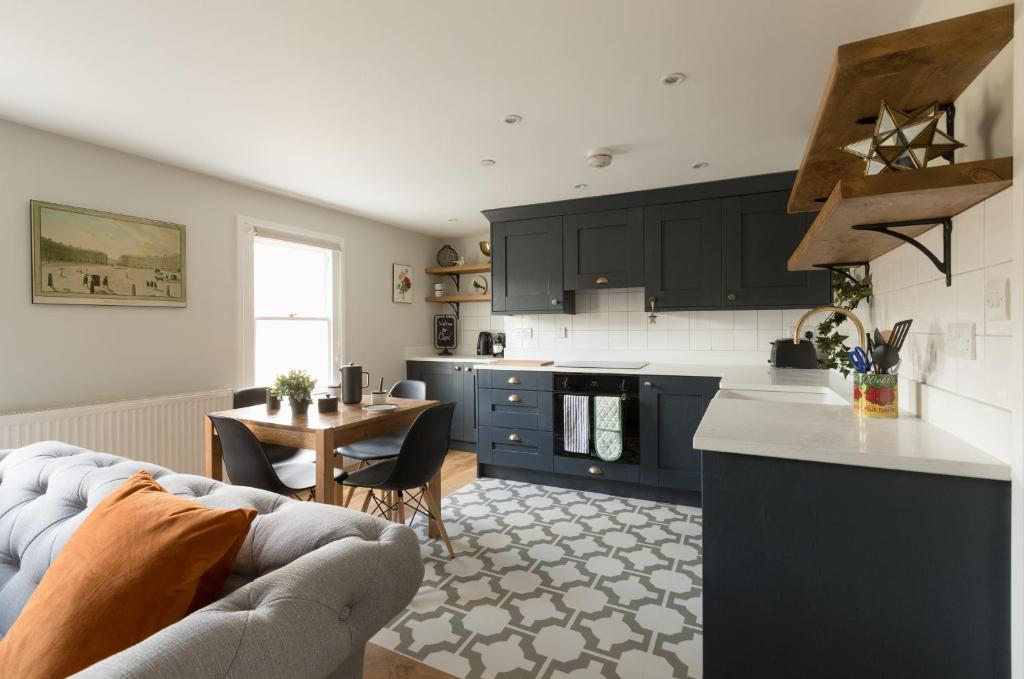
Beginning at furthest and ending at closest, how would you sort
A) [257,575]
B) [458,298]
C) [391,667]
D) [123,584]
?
1. [458,298]
2. [391,667]
3. [257,575]
4. [123,584]

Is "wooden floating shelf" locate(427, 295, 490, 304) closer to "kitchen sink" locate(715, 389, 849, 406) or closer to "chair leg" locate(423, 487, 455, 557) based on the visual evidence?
"chair leg" locate(423, 487, 455, 557)

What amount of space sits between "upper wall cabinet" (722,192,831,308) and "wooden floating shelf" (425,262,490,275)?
7.61ft

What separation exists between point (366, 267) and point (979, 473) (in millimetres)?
4357

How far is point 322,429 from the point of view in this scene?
6.89ft

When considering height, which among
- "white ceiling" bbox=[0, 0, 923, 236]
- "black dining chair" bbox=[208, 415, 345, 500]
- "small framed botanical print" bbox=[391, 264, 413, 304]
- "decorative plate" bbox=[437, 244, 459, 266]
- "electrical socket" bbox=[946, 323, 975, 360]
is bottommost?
"black dining chair" bbox=[208, 415, 345, 500]

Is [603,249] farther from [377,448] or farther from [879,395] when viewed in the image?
[879,395]

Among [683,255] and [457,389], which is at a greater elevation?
[683,255]

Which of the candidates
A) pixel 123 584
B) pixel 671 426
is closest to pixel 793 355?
pixel 671 426

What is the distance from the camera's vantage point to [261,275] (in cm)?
369

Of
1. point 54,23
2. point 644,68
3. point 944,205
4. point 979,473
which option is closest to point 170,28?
point 54,23

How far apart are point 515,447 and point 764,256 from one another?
91.7 inches

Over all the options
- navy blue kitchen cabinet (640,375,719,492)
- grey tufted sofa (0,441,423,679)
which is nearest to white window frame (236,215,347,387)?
grey tufted sofa (0,441,423,679)

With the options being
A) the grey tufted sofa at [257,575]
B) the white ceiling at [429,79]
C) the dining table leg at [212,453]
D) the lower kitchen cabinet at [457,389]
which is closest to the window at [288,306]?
the white ceiling at [429,79]

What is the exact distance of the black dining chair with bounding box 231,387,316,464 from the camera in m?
2.81
